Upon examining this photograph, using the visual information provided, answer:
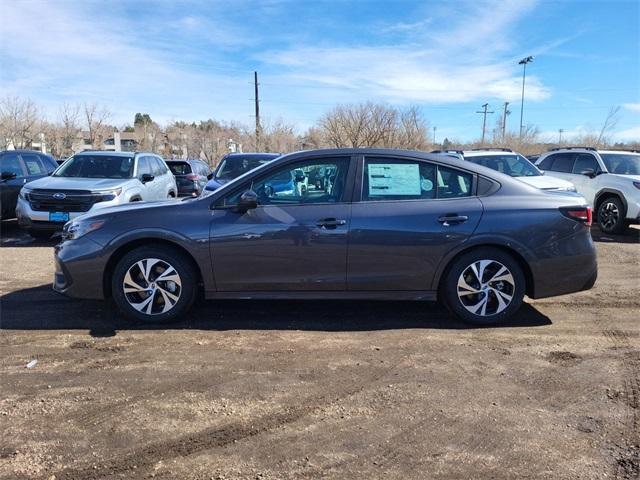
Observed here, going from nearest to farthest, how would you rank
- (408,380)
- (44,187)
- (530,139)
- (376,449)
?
(376,449), (408,380), (44,187), (530,139)

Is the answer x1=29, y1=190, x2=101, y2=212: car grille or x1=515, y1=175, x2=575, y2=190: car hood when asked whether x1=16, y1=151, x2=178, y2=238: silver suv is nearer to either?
x1=29, y1=190, x2=101, y2=212: car grille

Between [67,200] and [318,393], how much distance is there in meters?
7.36

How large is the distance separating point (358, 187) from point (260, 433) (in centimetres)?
254

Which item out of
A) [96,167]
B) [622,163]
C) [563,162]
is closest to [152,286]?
[96,167]

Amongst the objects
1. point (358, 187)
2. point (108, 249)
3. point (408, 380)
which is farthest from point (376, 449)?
point (108, 249)

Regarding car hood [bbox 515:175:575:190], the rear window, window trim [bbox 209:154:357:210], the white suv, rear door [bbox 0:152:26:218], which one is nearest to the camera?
window trim [bbox 209:154:357:210]

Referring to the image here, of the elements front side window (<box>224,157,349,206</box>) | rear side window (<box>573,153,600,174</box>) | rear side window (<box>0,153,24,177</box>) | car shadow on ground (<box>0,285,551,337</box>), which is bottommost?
car shadow on ground (<box>0,285,551,337</box>)

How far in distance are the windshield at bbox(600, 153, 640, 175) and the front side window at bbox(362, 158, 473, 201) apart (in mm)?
8678

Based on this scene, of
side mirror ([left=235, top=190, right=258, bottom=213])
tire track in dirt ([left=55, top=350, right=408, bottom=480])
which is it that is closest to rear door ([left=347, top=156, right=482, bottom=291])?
side mirror ([left=235, top=190, right=258, bottom=213])

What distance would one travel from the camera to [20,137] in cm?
4584

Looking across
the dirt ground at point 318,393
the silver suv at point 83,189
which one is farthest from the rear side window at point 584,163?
the silver suv at point 83,189

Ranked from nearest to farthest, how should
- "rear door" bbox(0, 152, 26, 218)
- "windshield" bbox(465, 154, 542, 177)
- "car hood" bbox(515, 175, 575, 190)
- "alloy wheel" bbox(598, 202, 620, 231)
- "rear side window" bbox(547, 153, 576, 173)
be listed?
"car hood" bbox(515, 175, 575, 190) → "rear door" bbox(0, 152, 26, 218) → "alloy wheel" bbox(598, 202, 620, 231) → "windshield" bbox(465, 154, 542, 177) → "rear side window" bbox(547, 153, 576, 173)

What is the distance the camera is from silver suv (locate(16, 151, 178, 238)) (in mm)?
9125

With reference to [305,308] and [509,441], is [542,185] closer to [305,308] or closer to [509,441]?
[305,308]
